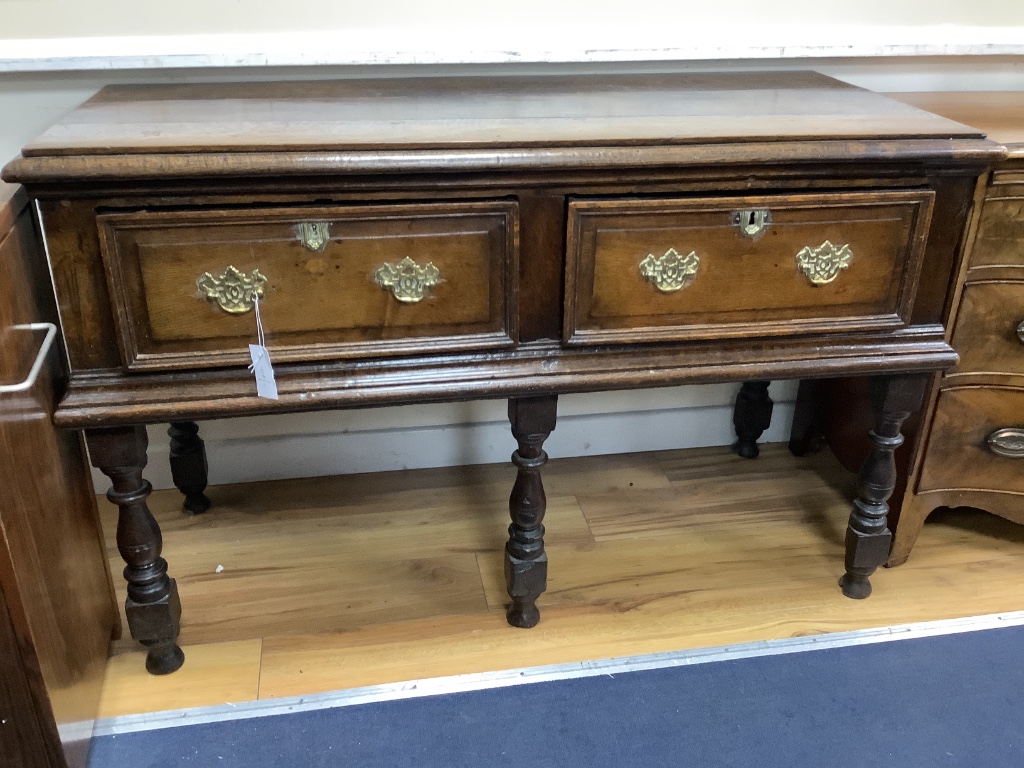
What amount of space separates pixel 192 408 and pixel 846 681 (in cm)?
94

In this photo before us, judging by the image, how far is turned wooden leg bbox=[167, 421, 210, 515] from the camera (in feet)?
4.97

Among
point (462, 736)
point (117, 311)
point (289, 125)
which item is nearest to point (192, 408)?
point (117, 311)

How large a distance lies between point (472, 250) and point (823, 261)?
425 millimetres

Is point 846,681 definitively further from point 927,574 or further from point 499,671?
point 499,671

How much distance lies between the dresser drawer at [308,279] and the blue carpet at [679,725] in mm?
495

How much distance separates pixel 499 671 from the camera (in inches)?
50.0

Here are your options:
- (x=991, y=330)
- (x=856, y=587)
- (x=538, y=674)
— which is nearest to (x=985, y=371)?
(x=991, y=330)

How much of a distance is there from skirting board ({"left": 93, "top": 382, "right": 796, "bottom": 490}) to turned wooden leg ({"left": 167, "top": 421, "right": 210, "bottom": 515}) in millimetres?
76

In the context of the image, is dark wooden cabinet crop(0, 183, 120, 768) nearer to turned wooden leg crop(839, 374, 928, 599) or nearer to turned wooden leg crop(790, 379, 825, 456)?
turned wooden leg crop(839, 374, 928, 599)

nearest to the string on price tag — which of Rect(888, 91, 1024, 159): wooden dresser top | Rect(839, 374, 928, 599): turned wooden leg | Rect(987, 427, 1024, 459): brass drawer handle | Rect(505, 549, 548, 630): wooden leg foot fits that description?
Rect(505, 549, 548, 630): wooden leg foot

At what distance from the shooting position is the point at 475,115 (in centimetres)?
111

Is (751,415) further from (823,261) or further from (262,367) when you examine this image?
(262,367)

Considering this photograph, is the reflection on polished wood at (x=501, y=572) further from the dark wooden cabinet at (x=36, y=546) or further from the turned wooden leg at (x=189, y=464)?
the dark wooden cabinet at (x=36, y=546)

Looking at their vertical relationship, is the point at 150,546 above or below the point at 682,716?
above
